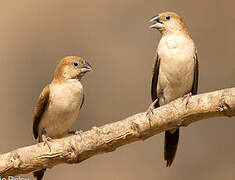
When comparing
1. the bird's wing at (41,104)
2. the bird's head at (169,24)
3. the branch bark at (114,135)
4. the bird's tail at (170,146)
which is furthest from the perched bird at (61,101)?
the bird's tail at (170,146)

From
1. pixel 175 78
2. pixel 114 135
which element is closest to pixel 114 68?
pixel 175 78

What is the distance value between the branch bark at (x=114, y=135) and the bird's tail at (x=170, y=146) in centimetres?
57

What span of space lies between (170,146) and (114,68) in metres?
1.99

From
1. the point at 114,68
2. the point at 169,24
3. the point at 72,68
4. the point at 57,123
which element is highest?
the point at 114,68

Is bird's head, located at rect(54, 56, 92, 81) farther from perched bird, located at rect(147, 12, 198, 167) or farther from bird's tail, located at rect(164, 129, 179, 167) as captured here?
bird's tail, located at rect(164, 129, 179, 167)

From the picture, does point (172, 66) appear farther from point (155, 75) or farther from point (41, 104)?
point (41, 104)

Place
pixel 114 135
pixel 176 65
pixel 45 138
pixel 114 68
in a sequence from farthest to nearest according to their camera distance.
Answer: pixel 114 68, pixel 176 65, pixel 45 138, pixel 114 135

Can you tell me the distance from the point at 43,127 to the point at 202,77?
2.31m

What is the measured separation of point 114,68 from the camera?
6289 mm

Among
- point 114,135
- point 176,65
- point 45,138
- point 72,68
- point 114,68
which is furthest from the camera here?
point 114,68

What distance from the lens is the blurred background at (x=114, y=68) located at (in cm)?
613

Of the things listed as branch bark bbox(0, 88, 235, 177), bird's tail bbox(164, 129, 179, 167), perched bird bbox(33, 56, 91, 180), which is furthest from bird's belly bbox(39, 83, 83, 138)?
bird's tail bbox(164, 129, 179, 167)

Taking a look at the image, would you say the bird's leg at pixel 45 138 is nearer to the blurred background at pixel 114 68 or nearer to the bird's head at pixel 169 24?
the bird's head at pixel 169 24

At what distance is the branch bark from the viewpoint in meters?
3.75
